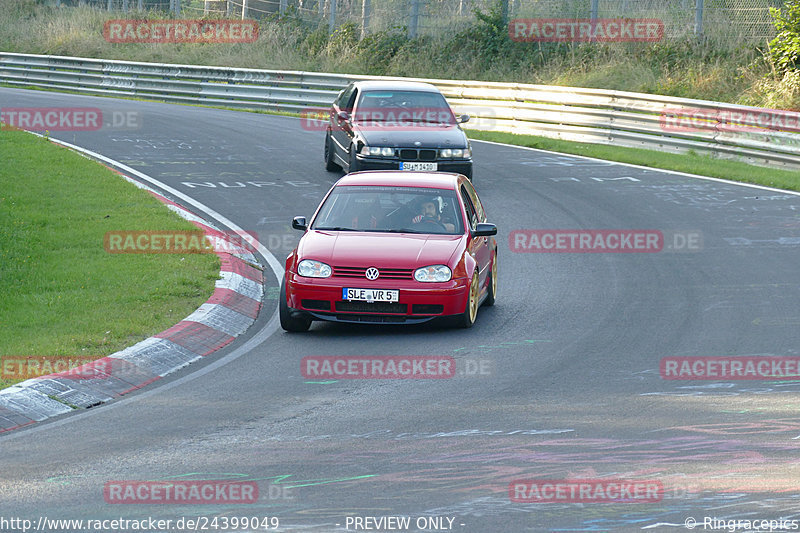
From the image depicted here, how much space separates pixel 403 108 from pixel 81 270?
29.5 ft

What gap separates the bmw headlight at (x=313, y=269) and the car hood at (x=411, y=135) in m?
7.83

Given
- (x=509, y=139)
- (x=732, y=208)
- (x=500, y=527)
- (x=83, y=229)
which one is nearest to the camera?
(x=500, y=527)

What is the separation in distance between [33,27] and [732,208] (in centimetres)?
3791

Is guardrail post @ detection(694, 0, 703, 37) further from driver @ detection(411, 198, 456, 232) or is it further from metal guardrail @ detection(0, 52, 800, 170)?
driver @ detection(411, 198, 456, 232)

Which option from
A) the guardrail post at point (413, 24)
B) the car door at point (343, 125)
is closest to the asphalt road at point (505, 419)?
the car door at point (343, 125)

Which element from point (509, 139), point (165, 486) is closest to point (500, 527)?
point (165, 486)

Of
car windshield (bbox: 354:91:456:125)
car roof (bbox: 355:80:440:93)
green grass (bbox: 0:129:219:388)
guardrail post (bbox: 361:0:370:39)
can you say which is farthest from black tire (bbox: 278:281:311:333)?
guardrail post (bbox: 361:0:370:39)

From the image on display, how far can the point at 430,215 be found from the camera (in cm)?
1196

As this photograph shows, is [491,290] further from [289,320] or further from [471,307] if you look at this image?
[289,320]

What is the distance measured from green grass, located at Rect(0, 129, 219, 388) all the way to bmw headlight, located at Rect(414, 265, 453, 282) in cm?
229

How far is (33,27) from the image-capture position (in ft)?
159

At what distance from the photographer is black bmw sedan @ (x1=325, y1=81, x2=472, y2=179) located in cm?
1855

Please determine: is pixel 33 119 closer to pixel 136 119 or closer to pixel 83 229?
pixel 136 119

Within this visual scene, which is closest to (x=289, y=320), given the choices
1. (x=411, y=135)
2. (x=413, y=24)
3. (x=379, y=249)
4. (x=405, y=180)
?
(x=379, y=249)
